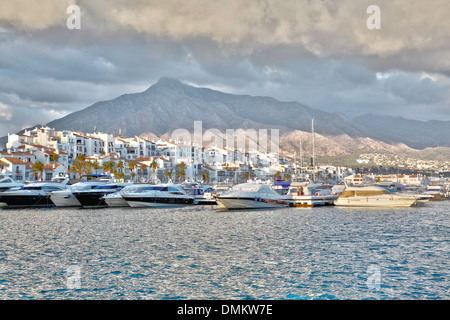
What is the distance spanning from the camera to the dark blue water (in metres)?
15.7

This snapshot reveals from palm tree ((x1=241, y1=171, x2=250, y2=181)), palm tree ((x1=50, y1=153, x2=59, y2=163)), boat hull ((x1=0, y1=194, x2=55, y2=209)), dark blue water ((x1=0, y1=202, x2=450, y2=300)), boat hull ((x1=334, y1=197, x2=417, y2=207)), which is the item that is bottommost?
dark blue water ((x1=0, y1=202, x2=450, y2=300))

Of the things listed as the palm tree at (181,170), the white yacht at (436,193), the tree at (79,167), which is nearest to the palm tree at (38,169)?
the tree at (79,167)

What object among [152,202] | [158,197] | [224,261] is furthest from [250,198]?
[224,261]

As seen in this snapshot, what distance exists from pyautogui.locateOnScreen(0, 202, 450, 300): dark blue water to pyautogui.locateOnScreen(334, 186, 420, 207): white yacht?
2225 cm

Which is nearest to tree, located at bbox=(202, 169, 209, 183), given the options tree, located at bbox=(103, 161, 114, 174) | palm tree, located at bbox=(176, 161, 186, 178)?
palm tree, located at bbox=(176, 161, 186, 178)

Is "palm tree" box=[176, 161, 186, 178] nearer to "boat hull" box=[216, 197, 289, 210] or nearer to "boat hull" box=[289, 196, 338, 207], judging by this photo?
"boat hull" box=[289, 196, 338, 207]

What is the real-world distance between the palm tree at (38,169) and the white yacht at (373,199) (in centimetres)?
6758

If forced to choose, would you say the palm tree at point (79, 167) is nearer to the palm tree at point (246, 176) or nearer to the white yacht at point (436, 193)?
the palm tree at point (246, 176)

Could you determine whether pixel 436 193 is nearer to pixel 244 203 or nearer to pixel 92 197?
pixel 244 203

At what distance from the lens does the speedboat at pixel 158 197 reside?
2229 inches

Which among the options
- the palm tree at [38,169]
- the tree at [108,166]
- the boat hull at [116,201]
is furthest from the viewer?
the tree at [108,166]

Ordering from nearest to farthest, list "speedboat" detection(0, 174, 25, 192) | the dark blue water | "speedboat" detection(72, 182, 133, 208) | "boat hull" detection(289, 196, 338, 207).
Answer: the dark blue water, "speedboat" detection(72, 182, 133, 208), "boat hull" detection(289, 196, 338, 207), "speedboat" detection(0, 174, 25, 192)

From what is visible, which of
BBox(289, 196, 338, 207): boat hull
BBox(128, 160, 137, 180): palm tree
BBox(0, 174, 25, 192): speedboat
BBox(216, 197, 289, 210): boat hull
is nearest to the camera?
BBox(216, 197, 289, 210): boat hull

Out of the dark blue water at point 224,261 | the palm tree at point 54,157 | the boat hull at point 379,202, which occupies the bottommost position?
the dark blue water at point 224,261
